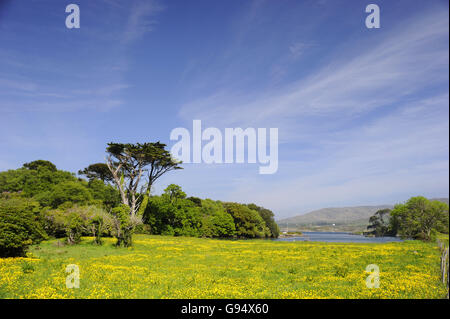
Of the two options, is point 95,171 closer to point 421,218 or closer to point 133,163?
point 133,163

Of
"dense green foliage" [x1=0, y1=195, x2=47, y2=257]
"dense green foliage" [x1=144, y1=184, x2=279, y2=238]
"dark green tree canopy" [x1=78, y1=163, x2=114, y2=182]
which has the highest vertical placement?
"dark green tree canopy" [x1=78, y1=163, x2=114, y2=182]

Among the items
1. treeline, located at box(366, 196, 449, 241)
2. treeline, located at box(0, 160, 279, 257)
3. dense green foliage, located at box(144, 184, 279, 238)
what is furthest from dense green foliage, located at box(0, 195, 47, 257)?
treeline, located at box(366, 196, 449, 241)

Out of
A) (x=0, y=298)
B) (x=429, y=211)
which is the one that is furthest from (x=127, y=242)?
(x=429, y=211)

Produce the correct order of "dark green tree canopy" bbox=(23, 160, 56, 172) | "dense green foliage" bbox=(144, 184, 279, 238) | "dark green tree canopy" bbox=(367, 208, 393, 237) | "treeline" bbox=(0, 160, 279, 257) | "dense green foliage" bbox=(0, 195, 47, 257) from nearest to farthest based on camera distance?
"dense green foliage" bbox=(0, 195, 47, 257) < "treeline" bbox=(0, 160, 279, 257) < "dense green foliage" bbox=(144, 184, 279, 238) < "dark green tree canopy" bbox=(23, 160, 56, 172) < "dark green tree canopy" bbox=(367, 208, 393, 237)

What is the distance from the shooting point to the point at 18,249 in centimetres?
1867

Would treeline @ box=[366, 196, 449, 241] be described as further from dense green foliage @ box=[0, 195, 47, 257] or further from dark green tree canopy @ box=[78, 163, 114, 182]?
dark green tree canopy @ box=[78, 163, 114, 182]

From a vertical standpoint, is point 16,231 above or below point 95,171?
below

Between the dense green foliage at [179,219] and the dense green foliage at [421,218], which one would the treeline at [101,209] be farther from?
the dense green foliage at [421,218]

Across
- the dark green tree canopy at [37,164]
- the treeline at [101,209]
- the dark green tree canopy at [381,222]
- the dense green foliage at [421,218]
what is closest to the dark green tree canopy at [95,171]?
the treeline at [101,209]

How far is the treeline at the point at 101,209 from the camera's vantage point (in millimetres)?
30344

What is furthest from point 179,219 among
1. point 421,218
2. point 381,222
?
point 381,222

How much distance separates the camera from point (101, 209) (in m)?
34.8

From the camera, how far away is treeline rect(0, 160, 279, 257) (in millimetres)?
30344
